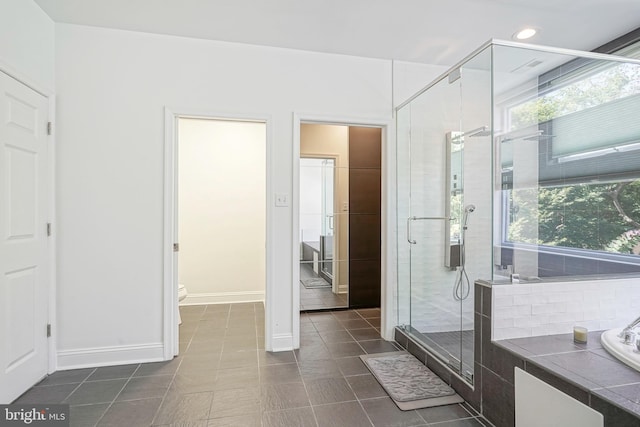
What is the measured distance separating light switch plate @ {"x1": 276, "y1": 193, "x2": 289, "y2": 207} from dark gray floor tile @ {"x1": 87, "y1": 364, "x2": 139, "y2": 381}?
1.68 metres

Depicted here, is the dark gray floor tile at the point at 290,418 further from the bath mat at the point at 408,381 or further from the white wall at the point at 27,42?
the white wall at the point at 27,42

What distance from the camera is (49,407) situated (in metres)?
1.96

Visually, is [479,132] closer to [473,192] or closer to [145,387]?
[473,192]

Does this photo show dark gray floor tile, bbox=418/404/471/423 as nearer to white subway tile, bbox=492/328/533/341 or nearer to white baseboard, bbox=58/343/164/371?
white subway tile, bbox=492/328/533/341

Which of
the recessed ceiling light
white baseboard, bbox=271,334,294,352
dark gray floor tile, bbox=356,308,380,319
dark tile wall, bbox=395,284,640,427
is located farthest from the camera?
dark gray floor tile, bbox=356,308,380,319

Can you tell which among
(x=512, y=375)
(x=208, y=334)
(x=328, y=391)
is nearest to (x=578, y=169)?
(x=512, y=375)

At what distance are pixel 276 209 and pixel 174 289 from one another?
1061 mm

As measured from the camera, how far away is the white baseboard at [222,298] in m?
4.09

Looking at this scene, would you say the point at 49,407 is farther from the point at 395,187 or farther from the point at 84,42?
the point at 395,187

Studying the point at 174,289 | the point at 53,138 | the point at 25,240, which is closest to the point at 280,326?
the point at 174,289

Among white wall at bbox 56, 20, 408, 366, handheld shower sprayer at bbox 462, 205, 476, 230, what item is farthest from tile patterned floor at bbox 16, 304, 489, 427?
handheld shower sprayer at bbox 462, 205, 476, 230

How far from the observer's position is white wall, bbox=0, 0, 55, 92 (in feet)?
6.40

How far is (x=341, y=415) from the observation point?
1.88m

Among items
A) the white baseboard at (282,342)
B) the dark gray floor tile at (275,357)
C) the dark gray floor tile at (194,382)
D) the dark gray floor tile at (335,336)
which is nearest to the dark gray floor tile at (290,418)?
the dark gray floor tile at (194,382)
